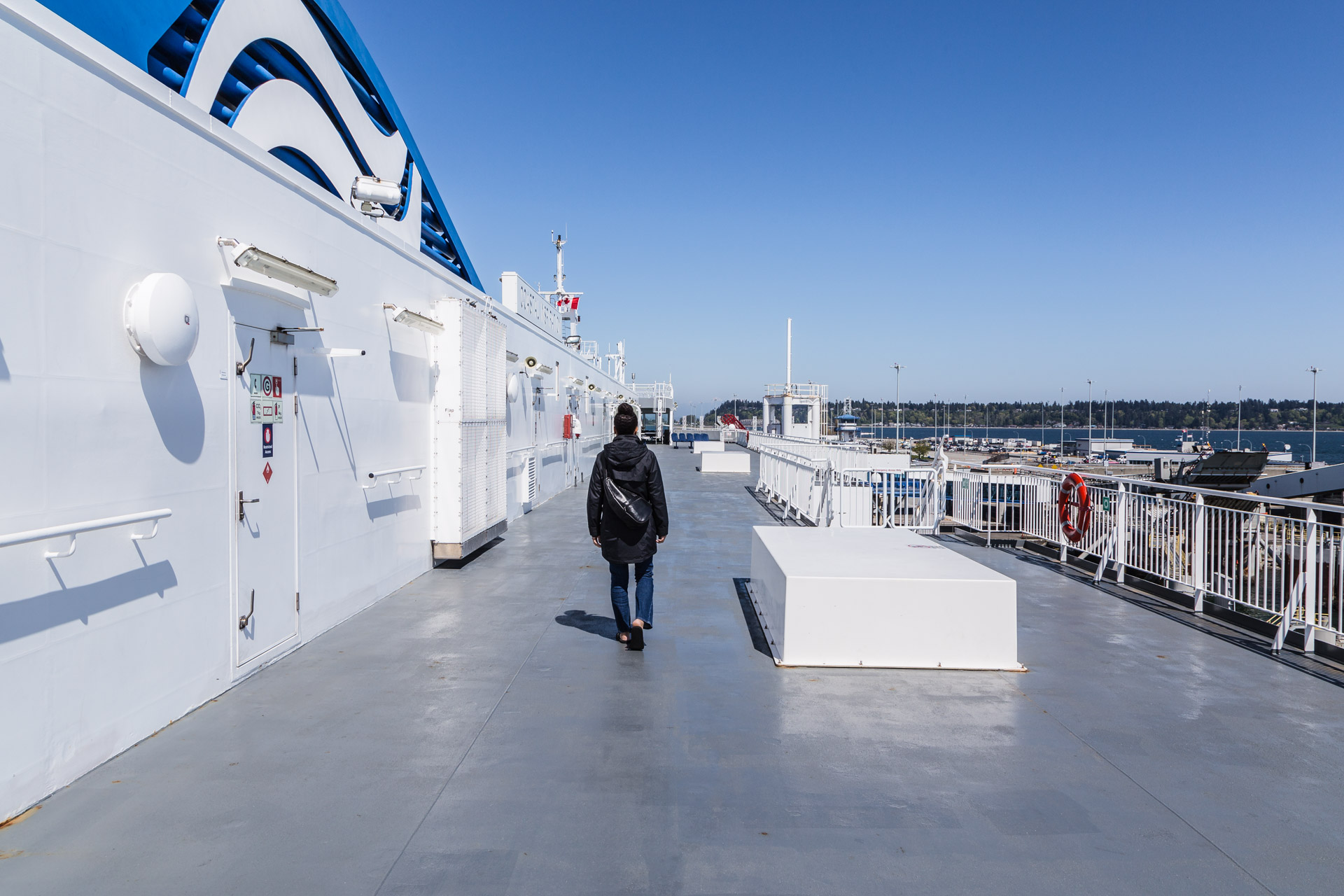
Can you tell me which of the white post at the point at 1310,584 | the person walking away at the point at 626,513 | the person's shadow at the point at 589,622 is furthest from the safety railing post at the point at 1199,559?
the person's shadow at the point at 589,622

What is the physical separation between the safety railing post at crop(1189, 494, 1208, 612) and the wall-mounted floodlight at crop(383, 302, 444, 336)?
7322 mm

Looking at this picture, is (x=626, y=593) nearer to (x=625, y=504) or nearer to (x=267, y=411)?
(x=625, y=504)

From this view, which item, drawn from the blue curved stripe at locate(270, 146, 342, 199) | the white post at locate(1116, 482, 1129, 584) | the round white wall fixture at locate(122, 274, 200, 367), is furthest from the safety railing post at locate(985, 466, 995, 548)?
the blue curved stripe at locate(270, 146, 342, 199)

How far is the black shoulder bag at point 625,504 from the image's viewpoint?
5344 millimetres

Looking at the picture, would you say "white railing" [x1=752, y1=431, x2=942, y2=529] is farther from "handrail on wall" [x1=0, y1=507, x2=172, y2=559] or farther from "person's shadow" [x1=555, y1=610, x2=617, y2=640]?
"handrail on wall" [x1=0, y1=507, x2=172, y2=559]

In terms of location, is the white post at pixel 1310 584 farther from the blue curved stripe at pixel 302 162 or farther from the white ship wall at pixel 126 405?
the blue curved stripe at pixel 302 162

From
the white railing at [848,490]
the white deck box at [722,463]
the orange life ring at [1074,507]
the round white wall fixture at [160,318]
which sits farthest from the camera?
the white deck box at [722,463]

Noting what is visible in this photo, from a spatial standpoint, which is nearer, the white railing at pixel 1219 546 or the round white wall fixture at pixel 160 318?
the round white wall fixture at pixel 160 318

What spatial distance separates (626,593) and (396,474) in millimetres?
2845

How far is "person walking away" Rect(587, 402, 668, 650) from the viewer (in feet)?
17.5

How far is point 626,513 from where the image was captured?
5348 mm

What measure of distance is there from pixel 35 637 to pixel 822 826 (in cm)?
321

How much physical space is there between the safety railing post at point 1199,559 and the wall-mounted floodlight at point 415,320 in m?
7.32

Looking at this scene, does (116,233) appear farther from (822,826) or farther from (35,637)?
(822,826)
